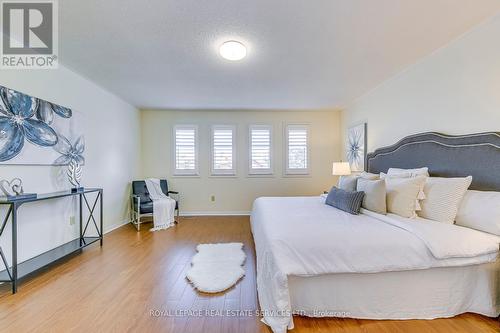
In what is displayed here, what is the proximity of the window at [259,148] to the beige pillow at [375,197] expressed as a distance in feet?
9.68

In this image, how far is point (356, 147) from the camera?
177 inches

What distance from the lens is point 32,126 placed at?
8.27 feet

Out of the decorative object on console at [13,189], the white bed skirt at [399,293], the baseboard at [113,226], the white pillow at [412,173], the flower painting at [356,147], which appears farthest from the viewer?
the flower painting at [356,147]

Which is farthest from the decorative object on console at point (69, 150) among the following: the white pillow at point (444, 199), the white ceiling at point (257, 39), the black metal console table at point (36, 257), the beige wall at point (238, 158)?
the white pillow at point (444, 199)

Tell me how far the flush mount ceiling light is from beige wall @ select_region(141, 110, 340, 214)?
275cm

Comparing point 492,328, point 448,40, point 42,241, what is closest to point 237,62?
point 448,40

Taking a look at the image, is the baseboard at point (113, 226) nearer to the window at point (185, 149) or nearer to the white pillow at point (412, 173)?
the window at point (185, 149)

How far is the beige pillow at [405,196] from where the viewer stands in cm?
226

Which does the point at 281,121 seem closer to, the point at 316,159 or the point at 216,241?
the point at 316,159

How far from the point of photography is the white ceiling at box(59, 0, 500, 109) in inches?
73.7

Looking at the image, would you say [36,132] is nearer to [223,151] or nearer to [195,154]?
[195,154]

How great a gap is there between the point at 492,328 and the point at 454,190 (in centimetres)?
105

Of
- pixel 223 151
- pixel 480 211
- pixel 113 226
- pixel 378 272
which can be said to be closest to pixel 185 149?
pixel 223 151

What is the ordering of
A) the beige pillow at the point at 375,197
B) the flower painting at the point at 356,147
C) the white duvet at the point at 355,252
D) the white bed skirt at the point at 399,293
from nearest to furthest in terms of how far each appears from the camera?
the white duvet at the point at 355,252
the white bed skirt at the point at 399,293
the beige pillow at the point at 375,197
the flower painting at the point at 356,147
